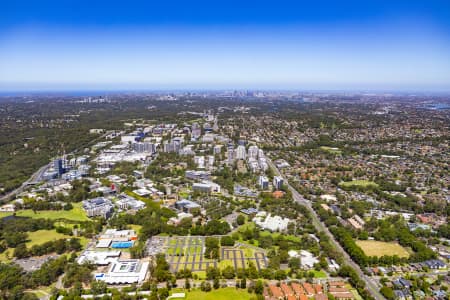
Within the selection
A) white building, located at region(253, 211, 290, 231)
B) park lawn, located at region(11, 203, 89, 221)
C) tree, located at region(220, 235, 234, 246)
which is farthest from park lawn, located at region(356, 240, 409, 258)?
park lawn, located at region(11, 203, 89, 221)

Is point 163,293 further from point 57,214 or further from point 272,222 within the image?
point 57,214

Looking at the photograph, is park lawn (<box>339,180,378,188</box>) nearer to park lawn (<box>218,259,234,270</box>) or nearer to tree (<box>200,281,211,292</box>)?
park lawn (<box>218,259,234,270</box>)

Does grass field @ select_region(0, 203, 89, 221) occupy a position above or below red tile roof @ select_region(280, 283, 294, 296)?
above

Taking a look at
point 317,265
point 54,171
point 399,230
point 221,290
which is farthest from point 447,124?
point 54,171

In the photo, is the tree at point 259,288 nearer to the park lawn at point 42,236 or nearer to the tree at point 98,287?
the tree at point 98,287

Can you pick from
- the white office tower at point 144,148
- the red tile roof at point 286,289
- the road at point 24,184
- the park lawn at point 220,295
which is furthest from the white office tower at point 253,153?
the park lawn at point 220,295

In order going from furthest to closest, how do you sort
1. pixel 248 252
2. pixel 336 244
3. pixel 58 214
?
pixel 58 214 < pixel 336 244 < pixel 248 252

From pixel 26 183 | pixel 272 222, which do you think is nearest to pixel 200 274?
pixel 272 222
